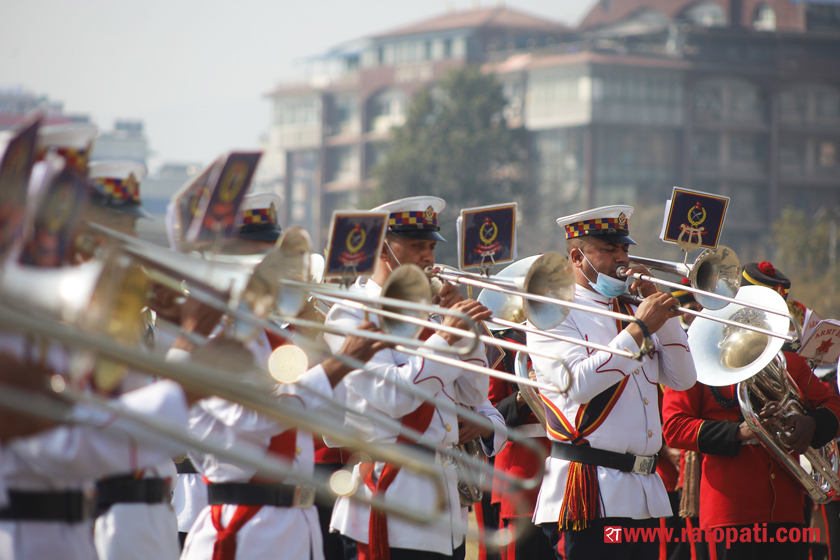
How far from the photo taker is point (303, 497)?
3.92 meters

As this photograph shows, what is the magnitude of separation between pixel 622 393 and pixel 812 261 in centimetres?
3915

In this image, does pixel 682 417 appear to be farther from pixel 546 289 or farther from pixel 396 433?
pixel 396 433

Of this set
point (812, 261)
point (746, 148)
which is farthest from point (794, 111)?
point (812, 261)

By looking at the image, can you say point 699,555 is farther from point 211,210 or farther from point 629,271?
point 211,210

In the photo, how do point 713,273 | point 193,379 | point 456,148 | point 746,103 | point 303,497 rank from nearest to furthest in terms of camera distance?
point 193,379
point 303,497
point 713,273
point 456,148
point 746,103

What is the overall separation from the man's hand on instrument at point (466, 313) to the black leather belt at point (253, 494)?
3.06ft

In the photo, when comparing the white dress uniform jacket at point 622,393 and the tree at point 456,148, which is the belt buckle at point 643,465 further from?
the tree at point 456,148

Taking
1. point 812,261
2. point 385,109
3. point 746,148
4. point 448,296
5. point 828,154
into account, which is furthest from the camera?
point 385,109

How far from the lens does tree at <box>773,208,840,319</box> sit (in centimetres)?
3881

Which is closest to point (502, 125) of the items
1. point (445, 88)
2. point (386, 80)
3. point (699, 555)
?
point (445, 88)

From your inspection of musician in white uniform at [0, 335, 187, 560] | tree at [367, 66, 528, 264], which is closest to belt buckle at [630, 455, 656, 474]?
musician in white uniform at [0, 335, 187, 560]

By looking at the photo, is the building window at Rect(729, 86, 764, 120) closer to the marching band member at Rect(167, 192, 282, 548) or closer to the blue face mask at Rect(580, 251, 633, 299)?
the blue face mask at Rect(580, 251, 633, 299)

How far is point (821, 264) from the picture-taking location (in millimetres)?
41750

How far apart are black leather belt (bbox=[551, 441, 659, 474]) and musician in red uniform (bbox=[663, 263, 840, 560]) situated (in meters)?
0.88
